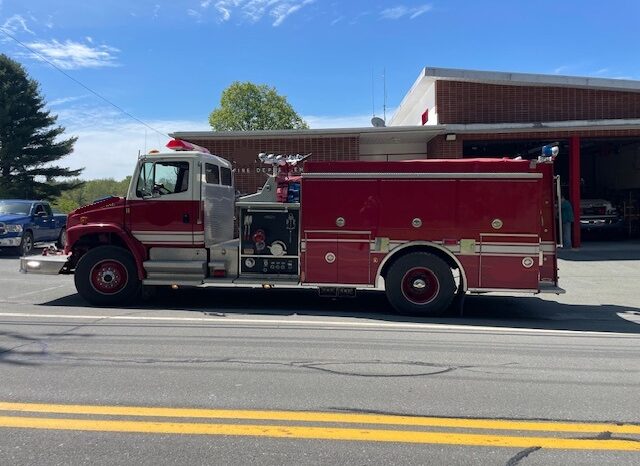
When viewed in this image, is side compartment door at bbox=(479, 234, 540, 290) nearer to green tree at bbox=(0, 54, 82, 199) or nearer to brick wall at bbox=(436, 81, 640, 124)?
brick wall at bbox=(436, 81, 640, 124)

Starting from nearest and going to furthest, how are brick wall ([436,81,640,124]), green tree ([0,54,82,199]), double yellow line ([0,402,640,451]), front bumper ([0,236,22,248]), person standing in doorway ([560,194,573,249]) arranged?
1. double yellow line ([0,402,640,451])
2. person standing in doorway ([560,194,573,249])
3. front bumper ([0,236,22,248])
4. brick wall ([436,81,640,124])
5. green tree ([0,54,82,199])

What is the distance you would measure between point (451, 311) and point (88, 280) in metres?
5.87

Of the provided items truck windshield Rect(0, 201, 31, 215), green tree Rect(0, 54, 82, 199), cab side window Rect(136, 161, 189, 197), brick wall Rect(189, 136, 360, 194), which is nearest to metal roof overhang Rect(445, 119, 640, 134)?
brick wall Rect(189, 136, 360, 194)

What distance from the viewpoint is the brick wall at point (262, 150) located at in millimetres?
17344

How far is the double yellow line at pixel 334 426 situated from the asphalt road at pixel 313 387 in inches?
0.6

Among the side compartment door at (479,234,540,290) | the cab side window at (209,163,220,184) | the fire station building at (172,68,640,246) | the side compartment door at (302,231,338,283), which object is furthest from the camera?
the fire station building at (172,68,640,246)

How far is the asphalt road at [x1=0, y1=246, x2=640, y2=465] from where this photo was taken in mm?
3580

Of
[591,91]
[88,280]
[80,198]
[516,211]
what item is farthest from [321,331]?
[80,198]

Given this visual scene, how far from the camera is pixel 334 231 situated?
327 inches

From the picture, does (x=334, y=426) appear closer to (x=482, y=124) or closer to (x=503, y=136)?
(x=482, y=124)

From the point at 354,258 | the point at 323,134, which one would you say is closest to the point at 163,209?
→ the point at 354,258

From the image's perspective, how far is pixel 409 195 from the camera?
814 centimetres

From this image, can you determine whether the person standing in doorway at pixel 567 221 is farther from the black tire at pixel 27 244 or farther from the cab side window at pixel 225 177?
the black tire at pixel 27 244

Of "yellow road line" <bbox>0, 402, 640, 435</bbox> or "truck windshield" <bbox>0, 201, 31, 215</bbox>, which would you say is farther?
"truck windshield" <bbox>0, 201, 31, 215</bbox>
